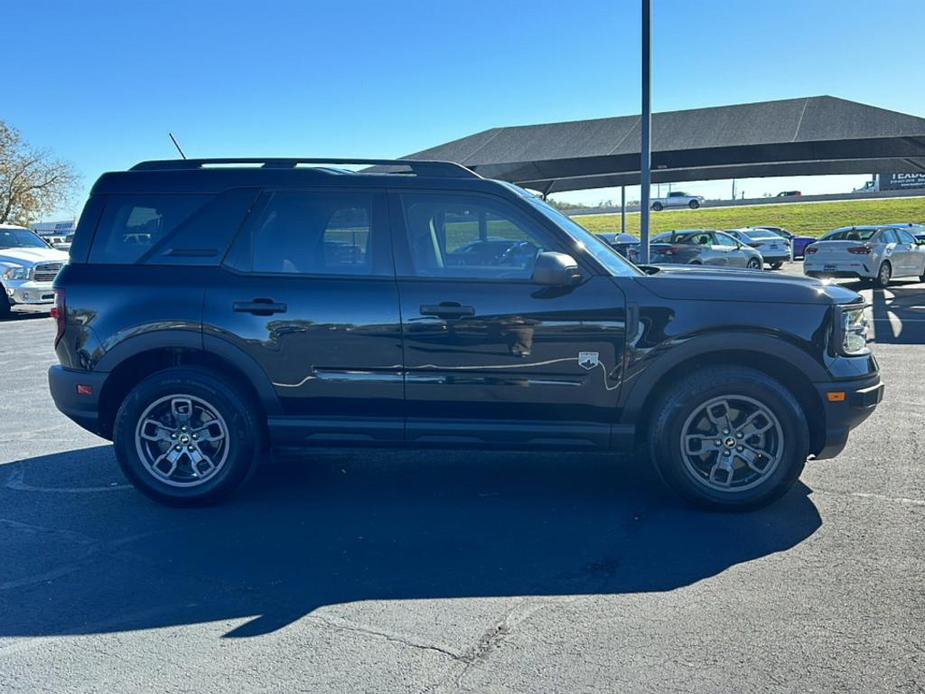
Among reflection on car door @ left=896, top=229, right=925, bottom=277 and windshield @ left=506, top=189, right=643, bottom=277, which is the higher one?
windshield @ left=506, top=189, right=643, bottom=277

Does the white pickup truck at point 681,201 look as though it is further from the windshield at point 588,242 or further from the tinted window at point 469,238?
the tinted window at point 469,238

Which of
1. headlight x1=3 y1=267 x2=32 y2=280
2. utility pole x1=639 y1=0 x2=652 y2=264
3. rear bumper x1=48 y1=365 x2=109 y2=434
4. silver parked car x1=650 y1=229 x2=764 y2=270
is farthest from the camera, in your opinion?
silver parked car x1=650 y1=229 x2=764 y2=270

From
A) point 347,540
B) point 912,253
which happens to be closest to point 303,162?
point 347,540

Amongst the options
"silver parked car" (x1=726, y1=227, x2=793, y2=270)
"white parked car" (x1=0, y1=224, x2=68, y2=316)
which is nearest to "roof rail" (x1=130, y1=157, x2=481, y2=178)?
"white parked car" (x1=0, y1=224, x2=68, y2=316)

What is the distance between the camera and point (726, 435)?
4699 millimetres

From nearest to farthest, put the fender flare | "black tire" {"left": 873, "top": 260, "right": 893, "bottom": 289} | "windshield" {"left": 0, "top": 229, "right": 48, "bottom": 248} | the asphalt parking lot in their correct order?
1. the asphalt parking lot
2. the fender flare
3. "windshield" {"left": 0, "top": 229, "right": 48, "bottom": 248}
4. "black tire" {"left": 873, "top": 260, "right": 893, "bottom": 289}

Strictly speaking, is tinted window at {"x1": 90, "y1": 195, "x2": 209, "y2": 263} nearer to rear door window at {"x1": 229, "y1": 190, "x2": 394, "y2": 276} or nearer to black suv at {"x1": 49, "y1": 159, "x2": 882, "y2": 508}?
black suv at {"x1": 49, "y1": 159, "x2": 882, "y2": 508}

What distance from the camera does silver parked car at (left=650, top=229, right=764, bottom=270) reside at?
24125 mm

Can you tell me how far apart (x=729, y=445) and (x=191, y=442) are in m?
3.36

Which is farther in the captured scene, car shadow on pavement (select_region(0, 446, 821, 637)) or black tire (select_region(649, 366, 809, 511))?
black tire (select_region(649, 366, 809, 511))

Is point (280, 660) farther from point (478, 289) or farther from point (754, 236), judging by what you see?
point (754, 236)

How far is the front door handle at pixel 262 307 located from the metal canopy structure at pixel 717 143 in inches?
467

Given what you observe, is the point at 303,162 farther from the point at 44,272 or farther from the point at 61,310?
the point at 44,272

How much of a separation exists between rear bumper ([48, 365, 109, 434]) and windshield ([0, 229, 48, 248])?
15048 millimetres
